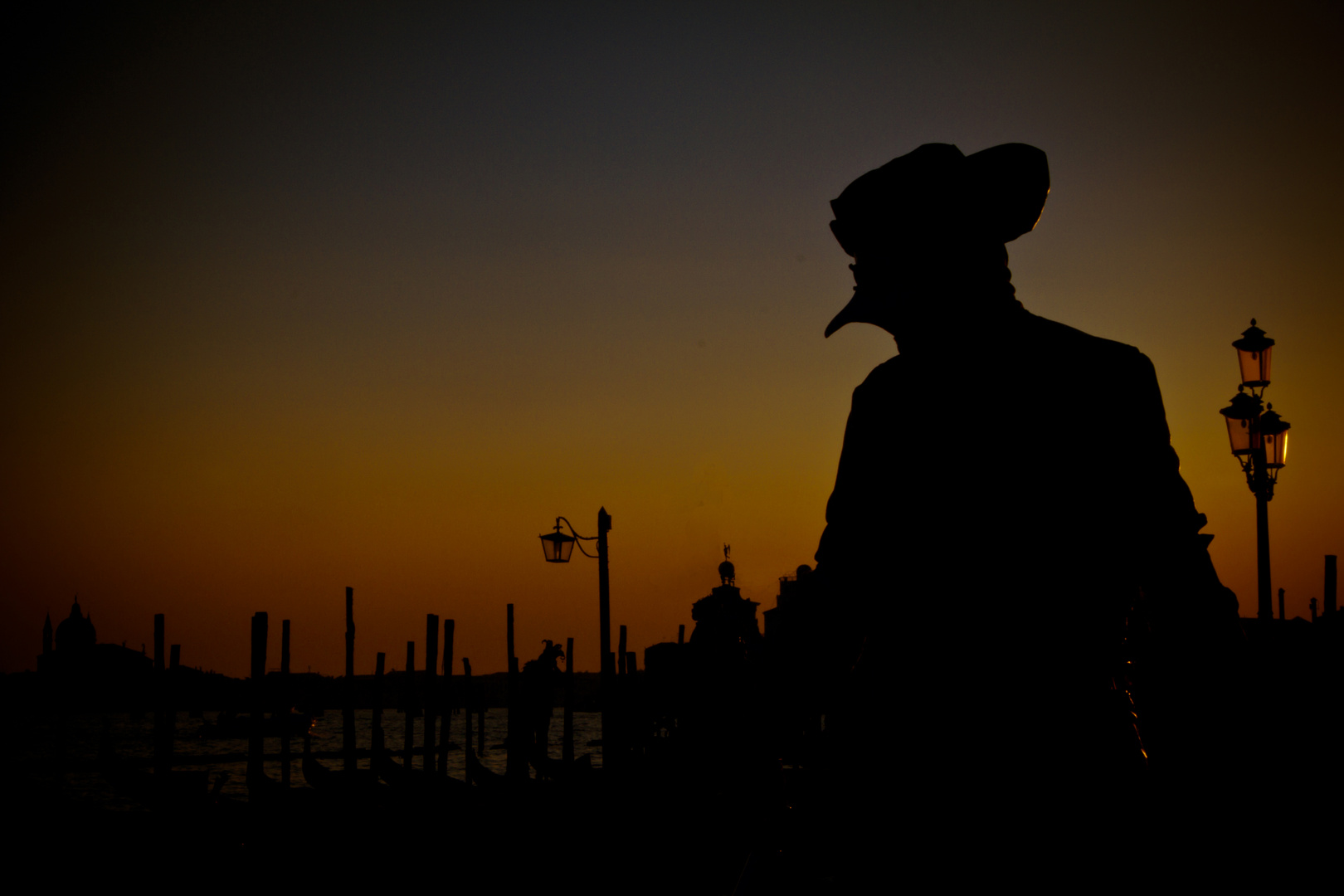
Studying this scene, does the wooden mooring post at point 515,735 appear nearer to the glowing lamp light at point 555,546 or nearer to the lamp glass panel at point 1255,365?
the glowing lamp light at point 555,546

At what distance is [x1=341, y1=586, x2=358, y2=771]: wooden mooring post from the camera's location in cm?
2300

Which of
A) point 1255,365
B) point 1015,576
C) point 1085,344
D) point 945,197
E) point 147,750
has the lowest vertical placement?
point 147,750

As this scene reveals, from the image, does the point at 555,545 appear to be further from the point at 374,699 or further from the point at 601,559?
the point at 374,699

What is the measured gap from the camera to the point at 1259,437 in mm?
10547

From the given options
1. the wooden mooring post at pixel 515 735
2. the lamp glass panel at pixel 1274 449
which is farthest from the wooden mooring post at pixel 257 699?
the lamp glass panel at pixel 1274 449

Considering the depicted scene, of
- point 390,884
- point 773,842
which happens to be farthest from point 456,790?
point 773,842

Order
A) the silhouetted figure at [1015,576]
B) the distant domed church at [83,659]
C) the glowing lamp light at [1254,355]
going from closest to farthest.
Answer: the silhouetted figure at [1015,576] → the glowing lamp light at [1254,355] → the distant domed church at [83,659]

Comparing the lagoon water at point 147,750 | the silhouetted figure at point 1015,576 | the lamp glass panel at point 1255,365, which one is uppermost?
the lamp glass panel at point 1255,365

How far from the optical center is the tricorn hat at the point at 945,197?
0.99m

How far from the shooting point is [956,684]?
2.75 feet

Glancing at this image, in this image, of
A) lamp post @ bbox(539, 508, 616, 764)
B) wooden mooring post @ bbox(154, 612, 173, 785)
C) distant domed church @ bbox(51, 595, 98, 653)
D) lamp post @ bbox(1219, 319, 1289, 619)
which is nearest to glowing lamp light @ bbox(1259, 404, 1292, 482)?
lamp post @ bbox(1219, 319, 1289, 619)

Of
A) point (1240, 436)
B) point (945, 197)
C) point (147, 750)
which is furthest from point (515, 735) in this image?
point (147, 750)

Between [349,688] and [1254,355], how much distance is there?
20638mm

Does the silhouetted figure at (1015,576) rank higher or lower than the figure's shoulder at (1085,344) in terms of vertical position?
lower
